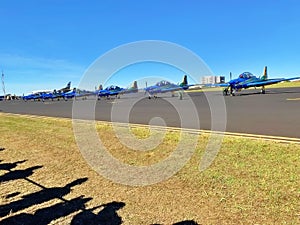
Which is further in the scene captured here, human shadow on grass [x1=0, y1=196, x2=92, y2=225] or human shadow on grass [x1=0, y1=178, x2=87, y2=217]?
human shadow on grass [x1=0, y1=178, x2=87, y2=217]

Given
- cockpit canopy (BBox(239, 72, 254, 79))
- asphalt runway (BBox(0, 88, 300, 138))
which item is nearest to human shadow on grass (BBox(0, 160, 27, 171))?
asphalt runway (BBox(0, 88, 300, 138))

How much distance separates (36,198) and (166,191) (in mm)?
2004

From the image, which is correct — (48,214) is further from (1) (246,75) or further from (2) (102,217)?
(1) (246,75)

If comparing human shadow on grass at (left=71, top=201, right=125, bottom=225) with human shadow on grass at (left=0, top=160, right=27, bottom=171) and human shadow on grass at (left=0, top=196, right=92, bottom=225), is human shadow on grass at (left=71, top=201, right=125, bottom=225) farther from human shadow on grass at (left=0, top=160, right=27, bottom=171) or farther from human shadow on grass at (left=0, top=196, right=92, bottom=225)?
human shadow on grass at (left=0, top=160, right=27, bottom=171)

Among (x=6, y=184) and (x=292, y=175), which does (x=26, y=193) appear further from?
(x=292, y=175)

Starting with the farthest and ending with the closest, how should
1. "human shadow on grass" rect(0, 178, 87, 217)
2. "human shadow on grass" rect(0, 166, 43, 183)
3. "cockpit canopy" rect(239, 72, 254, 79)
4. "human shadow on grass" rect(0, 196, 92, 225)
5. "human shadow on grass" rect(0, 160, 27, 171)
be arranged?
"cockpit canopy" rect(239, 72, 254, 79)
"human shadow on grass" rect(0, 160, 27, 171)
"human shadow on grass" rect(0, 166, 43, 183)
"human shadow on grass" rect(0, 178, 87, 217)
"human shadow on grass" rect(0, 196, 92, 225)

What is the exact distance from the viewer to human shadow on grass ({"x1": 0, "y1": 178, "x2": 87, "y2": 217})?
3742 millimetres

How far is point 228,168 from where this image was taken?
181 inches

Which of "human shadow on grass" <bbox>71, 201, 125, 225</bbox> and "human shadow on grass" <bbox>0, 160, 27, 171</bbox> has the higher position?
"human shadow on grass" <bbox>0, 160, 27, 171</bbox>

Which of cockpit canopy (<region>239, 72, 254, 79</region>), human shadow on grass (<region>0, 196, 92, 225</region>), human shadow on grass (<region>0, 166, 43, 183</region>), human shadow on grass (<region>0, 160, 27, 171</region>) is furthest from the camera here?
cockpit canopy (<region>239, 72, 254, 79</region>)

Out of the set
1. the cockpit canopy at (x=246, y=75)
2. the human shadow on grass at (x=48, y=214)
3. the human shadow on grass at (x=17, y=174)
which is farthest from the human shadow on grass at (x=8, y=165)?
the cockpit canopy at (x=246, y=75)

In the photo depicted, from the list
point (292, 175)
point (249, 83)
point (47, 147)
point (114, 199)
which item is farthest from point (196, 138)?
point (249, 83)

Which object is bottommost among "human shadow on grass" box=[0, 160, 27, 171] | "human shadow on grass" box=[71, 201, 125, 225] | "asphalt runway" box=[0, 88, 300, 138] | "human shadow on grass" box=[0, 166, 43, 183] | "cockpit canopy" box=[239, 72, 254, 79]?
"human shadow on grass" box=[71, 201, 125, 225]

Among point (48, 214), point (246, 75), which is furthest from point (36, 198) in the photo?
point (246, 75)
